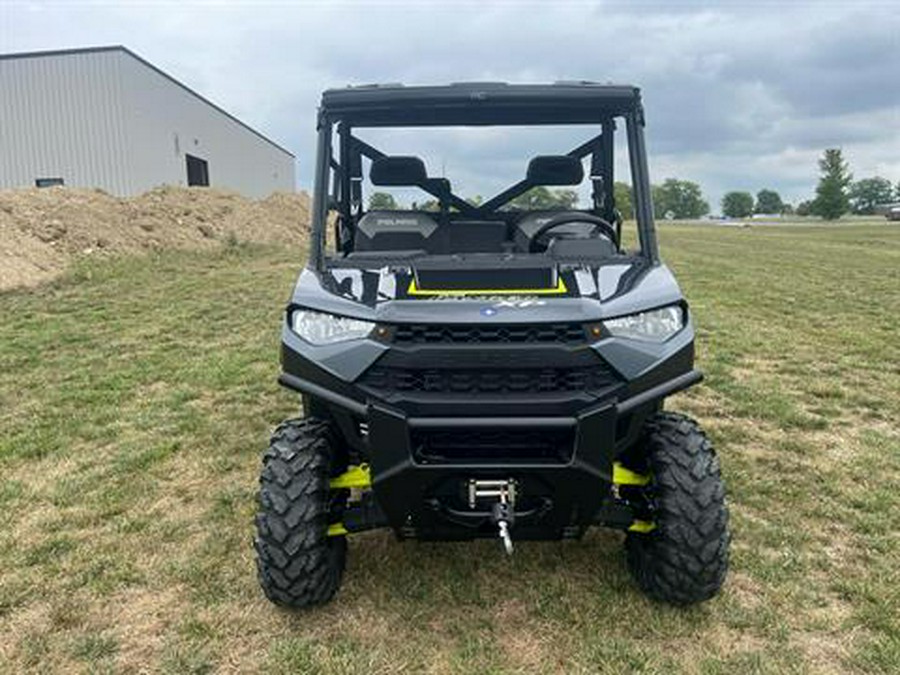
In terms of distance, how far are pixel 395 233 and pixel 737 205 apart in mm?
161622

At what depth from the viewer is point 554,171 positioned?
426 cm

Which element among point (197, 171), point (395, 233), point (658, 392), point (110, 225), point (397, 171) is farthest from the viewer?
point (197, 171)

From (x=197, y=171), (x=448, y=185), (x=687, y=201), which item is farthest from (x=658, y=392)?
(x=687, y=201)

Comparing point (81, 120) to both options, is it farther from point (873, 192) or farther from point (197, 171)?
point (873, 192)

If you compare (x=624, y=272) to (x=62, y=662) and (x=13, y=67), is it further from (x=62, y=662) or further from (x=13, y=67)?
(x=13, y=67)

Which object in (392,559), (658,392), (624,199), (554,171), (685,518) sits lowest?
(392,559)

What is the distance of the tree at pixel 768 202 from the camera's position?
160125mm

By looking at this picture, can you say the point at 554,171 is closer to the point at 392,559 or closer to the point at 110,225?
the point at 392,559

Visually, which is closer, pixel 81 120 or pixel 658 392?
pixel 658 392

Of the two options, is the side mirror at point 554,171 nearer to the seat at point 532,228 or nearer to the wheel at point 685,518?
the seat at point 532,228

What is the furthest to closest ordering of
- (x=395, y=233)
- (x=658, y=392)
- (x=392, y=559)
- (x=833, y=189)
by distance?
(x=833, y=189), (x=395, y=233), (x=392, y=559), (x=658, y=392)

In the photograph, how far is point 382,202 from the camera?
415cm

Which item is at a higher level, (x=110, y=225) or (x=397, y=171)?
(x=110, y=225)

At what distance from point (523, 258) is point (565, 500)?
1116 millimetres
